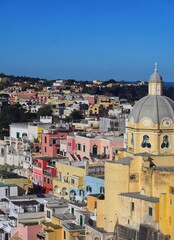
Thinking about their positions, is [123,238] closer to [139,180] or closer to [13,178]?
[139,180]

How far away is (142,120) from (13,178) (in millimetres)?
14931

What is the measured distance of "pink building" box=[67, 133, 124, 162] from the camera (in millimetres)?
43688

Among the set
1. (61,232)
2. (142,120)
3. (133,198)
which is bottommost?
(61,232)

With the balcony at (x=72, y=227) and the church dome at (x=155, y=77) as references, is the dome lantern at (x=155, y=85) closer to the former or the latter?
the church dome at (x=155, y=77)

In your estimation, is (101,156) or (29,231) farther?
(101,156)

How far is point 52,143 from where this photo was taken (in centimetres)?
4966

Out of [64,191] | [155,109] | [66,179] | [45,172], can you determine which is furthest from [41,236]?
[45,172]

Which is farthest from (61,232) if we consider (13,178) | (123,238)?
(13,178)

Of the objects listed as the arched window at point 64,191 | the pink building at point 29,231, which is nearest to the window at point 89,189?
the arched window at point 64,191

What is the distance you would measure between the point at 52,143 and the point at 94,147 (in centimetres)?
581

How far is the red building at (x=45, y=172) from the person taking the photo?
40375mm

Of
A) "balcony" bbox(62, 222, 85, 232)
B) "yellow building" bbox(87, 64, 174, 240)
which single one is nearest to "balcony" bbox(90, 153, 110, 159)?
"balcony" bbox(62, 222, 85, 232)

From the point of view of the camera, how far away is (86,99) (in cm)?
10944

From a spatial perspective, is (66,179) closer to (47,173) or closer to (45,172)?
(47,173)
